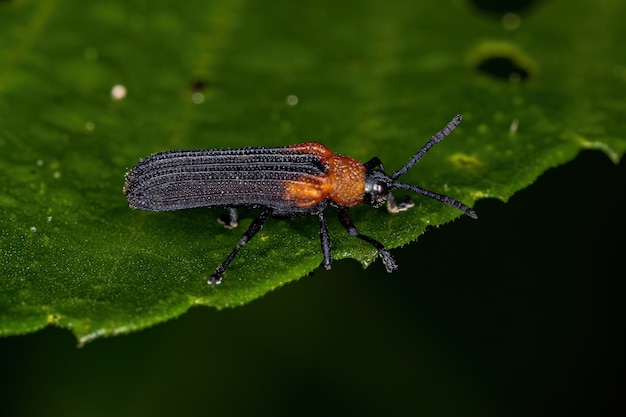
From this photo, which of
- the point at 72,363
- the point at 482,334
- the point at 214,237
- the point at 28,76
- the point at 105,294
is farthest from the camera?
the point at 482,334

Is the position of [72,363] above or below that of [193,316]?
below

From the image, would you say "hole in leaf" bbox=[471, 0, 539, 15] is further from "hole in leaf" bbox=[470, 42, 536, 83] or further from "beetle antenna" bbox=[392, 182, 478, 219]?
"beetle antenna" bbox=[392, 182, 478, 219]

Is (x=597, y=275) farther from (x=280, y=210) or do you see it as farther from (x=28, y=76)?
(x=28, y=76)

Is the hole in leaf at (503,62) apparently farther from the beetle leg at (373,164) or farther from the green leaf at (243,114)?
the beetle leg at (373,164)

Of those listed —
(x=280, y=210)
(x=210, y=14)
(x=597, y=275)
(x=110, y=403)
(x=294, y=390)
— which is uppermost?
(x=210, y=14)

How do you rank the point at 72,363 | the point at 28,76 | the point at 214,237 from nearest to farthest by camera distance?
the point at 214,237 < the point at 28,76 < the point at 72,363

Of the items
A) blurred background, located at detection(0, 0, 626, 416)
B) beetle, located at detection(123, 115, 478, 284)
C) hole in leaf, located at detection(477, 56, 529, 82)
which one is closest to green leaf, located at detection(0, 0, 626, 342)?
hole in leaf, located at detection(477, 56, 529, 82)

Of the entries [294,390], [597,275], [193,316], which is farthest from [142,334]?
[597,275]
